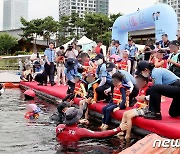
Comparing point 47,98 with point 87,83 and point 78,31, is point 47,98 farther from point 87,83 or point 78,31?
point 78,31

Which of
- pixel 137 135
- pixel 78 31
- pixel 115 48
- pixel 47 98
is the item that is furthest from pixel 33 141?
pixel 78 31

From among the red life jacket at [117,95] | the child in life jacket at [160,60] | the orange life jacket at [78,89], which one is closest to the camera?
the red life jacket at [117,95]

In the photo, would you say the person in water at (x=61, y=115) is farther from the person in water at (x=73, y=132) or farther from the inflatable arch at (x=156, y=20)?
the inflatable arch at (x=156, y=20)

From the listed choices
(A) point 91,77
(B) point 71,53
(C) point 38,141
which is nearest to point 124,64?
(B) point 71,53

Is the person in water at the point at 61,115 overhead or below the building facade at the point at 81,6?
below

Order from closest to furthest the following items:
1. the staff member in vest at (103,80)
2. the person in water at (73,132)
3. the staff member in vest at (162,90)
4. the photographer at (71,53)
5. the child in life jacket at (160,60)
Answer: the staff member in vest at (162,90) → the person in water at (73,132) → the staff member in vest at (103,80) → the child in life jacket at (160,60) → the photographer at (71,53)

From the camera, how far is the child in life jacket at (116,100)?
7.04m

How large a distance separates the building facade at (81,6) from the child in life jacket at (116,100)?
53573mm

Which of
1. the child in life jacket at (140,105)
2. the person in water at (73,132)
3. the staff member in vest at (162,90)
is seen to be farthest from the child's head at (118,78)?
the person in water at (73,132)

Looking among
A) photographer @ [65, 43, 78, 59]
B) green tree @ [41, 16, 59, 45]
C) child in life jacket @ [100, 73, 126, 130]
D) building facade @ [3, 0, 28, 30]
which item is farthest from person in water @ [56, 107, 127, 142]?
building facade @ [3, 0, 28, 30]

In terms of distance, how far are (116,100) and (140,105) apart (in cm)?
66

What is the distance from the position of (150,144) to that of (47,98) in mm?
8569

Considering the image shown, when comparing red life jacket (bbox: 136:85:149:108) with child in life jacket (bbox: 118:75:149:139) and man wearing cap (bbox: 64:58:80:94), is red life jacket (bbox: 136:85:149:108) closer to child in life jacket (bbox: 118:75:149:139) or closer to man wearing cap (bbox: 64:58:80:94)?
child in life jacket (bbox: 118:75:149:139)

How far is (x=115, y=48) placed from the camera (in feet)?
43.0
